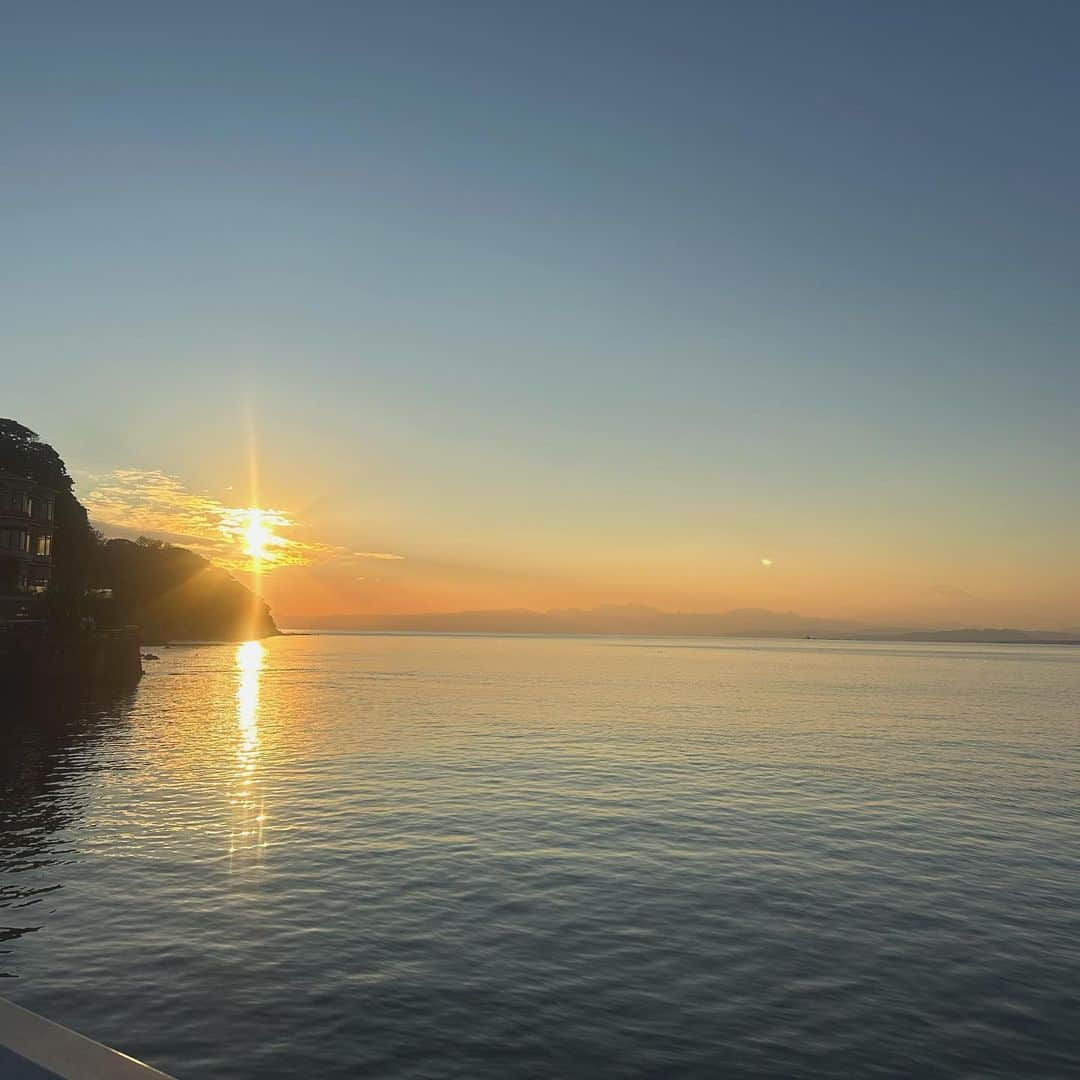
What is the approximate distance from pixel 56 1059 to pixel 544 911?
1779cm

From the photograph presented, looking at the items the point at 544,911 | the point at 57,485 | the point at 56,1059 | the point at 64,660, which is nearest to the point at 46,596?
the point at 64,660

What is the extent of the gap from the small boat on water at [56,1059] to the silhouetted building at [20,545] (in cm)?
10689

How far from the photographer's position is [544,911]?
77.1ft

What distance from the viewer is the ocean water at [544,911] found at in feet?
52.0

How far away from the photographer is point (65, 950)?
784 inches

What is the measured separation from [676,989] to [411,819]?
62.7 feet

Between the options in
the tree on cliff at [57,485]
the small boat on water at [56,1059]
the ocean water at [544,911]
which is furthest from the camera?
the tree on cliff at [57,485]

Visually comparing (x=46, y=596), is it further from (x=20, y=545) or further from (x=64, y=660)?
→ (x=20, y=545)

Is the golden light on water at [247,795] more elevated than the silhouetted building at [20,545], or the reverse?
the silhouetted building at [20,545]

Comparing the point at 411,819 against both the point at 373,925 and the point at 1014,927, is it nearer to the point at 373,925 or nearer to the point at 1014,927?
the point at 373,925

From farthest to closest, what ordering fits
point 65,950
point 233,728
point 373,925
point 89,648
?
point 89,648 < point 233,728 < point 373,925 < point 65,950

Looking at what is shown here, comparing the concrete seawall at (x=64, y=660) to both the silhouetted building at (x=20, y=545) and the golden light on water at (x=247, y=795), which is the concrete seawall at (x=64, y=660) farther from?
the golden light on water at (x=247, y=795)

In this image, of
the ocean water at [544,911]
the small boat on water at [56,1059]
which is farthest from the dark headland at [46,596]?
the small boat on water at [56,1059]

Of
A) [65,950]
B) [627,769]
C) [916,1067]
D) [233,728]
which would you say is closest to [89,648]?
[233,728]
